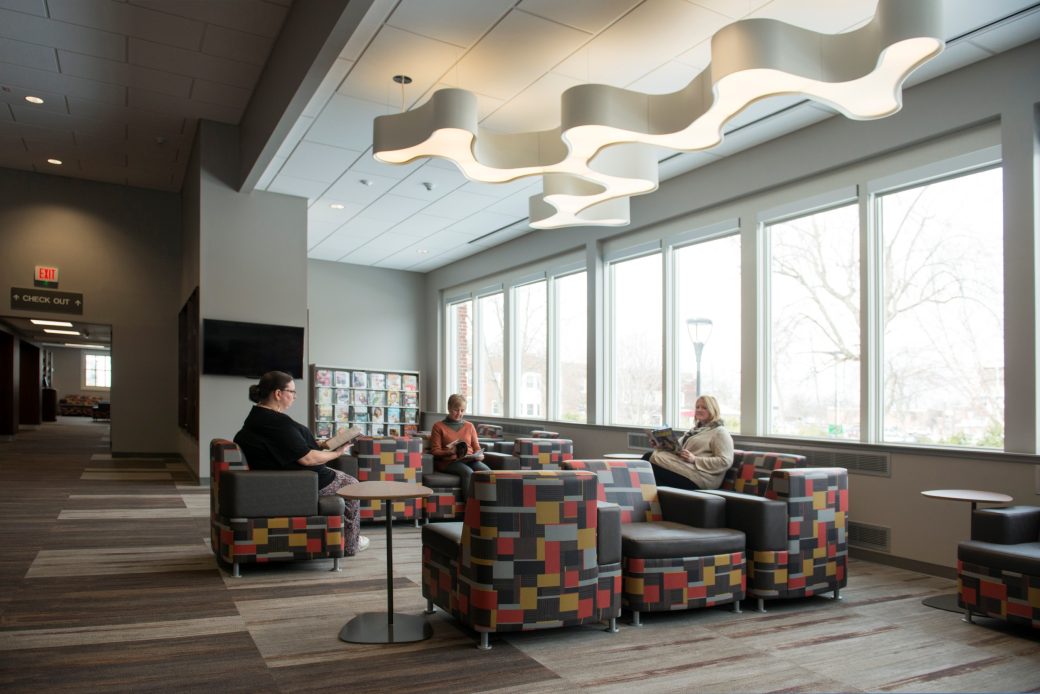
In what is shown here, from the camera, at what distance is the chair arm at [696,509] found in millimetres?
4680

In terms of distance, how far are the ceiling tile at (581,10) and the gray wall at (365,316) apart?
10061mm

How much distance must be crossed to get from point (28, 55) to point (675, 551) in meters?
7.60

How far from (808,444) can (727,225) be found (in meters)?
2.55

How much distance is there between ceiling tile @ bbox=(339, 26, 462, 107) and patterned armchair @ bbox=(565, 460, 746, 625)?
343 cm

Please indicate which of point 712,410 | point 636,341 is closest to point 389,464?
point 712,410

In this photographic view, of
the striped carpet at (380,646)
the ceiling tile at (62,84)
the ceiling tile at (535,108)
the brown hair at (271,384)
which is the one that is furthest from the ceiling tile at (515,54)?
the ceiling tile at (62,84)

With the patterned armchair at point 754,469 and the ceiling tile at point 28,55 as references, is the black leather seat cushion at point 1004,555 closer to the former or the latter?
the patterned armchair at point 754,469

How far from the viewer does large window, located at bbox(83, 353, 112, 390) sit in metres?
32.4

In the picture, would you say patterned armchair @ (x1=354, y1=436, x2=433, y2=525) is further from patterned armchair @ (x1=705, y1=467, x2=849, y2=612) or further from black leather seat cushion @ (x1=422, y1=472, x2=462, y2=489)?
patterned armchair @ (x1=705, y1=467, x2=849, y2=612)

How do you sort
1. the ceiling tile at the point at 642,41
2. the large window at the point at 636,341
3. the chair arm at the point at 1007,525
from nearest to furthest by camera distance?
the chair arm at the point at 1007,525, the ceiling tile at the point at 642,41, the large window at the point at 636,341

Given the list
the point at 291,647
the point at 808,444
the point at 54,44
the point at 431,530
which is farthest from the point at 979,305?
the point at 54,44

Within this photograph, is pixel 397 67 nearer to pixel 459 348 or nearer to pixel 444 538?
pixel 444 538

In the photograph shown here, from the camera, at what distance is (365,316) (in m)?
15.1

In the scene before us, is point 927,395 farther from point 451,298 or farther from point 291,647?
point 451,298
